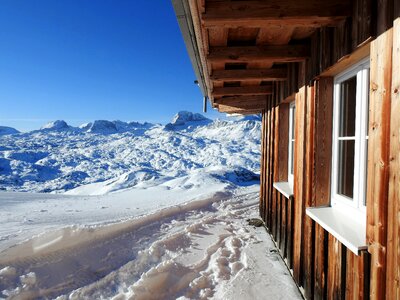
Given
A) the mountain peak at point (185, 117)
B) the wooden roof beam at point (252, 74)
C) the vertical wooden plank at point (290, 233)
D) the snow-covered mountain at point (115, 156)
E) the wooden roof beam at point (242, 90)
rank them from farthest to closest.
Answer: the mountain peak at point (185, 117)
the snow-covered mountain at point (115, 156)
the wooden roof beam at point (242, 90)
the wooden roof beam at point (252, 74)
the vertical wooden plank at point (290, 233)

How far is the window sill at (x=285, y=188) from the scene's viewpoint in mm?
2934

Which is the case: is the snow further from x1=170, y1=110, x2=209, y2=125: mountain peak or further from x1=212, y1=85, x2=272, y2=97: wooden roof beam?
x1=212, y1=85, x2=272, y2=97: wooden roof beam

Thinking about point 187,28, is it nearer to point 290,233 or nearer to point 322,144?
point 322,144

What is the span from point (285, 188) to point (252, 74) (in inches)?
57.3

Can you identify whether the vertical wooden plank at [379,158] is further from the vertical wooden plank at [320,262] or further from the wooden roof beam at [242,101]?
the wooden roof beam at [242,101]

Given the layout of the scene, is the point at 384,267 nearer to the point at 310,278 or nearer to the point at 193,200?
the point at 310,278

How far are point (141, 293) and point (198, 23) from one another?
234 cm

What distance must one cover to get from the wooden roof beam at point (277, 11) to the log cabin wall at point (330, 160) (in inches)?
4.7

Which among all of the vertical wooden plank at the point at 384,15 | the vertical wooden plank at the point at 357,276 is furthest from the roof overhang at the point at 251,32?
the vertical wooden plank at the point at 357,276

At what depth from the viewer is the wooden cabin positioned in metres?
1.27

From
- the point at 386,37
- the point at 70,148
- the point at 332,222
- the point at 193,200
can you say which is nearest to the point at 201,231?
the point at 193,200

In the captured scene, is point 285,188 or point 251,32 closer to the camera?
point 251,32

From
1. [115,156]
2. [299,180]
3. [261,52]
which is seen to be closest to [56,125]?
[115,156]

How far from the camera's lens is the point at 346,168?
2078 millimetres
